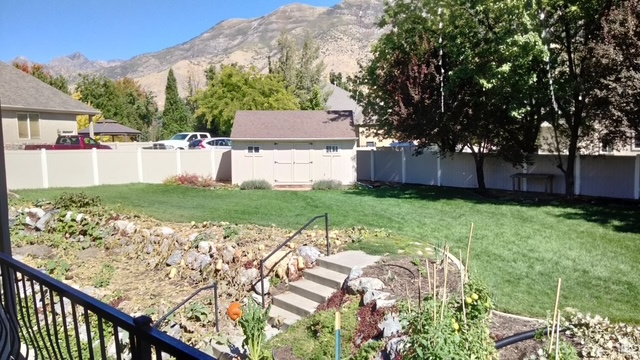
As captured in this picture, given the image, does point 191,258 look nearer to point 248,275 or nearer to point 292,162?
point 248,275

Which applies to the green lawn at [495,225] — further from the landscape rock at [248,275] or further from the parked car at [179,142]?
the parked car at [179,142]

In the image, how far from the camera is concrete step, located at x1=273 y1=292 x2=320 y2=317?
7312 millimetres

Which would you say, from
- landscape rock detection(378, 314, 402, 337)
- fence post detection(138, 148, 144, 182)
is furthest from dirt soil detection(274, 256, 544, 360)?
fence post detection(138, 148, 144, 182)

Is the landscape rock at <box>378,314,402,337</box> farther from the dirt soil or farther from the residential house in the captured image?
the residential house

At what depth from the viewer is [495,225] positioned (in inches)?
428

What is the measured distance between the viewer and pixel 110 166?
64.2ft

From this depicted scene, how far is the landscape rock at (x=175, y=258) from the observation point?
33.2ft

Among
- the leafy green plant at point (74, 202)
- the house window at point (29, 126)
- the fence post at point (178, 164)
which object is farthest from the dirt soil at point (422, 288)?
the house window at point (29, 126)

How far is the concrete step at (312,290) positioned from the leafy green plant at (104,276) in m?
3.94

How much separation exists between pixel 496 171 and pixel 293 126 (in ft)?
26.9

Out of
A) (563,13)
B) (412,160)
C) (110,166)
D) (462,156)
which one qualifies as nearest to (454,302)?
(563,13)

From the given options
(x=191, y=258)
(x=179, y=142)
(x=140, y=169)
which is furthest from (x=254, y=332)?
(x=179, y=142)

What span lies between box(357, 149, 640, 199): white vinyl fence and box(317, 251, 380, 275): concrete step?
32.8 ft

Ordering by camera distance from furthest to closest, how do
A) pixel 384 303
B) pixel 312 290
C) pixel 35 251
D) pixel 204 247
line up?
1. pixel 35 251
2. pixel 204 247
3. pixel 312 290
4. pixel 384 303
